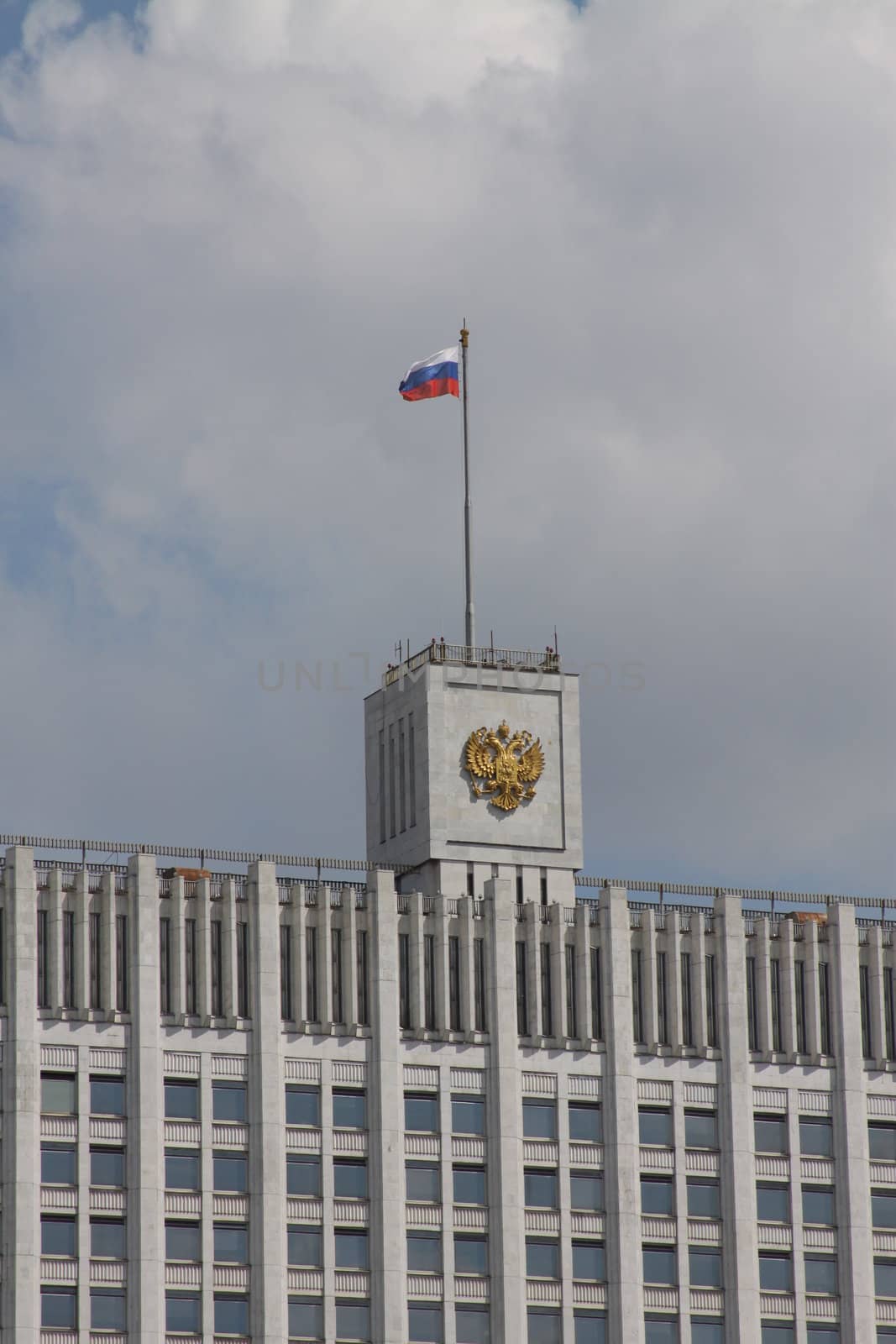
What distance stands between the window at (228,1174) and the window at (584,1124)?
1536 centimetres

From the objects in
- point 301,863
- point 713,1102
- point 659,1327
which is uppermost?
point 301,863

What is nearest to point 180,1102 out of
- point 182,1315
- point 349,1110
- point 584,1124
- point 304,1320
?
point 349,1110

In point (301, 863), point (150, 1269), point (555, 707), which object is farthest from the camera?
point (555, 707)

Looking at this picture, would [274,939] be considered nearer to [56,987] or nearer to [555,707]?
[56,987]

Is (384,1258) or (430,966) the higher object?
(430,966)

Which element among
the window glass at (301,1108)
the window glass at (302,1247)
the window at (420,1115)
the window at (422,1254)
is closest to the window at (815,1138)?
the window at (420,1115)

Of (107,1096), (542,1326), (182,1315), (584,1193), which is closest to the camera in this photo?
(182,1315)

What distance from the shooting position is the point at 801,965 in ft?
518

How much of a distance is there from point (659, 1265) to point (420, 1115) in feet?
41.7

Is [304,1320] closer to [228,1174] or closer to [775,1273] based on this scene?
[228,1174]

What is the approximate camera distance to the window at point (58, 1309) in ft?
459

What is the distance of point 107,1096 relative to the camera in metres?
143

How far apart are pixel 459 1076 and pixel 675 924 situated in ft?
42.7

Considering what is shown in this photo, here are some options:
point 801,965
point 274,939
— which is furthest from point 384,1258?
point 801,965
